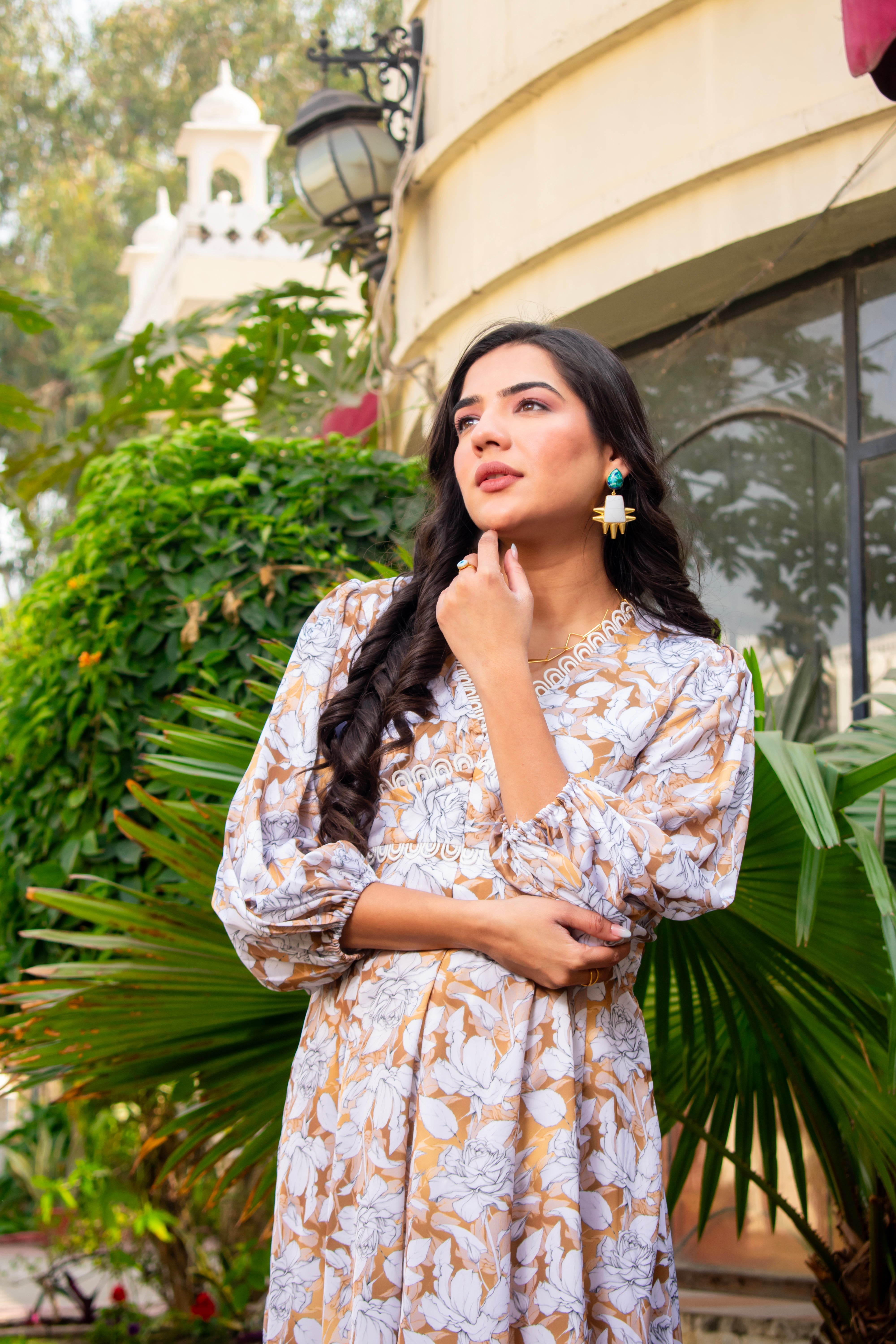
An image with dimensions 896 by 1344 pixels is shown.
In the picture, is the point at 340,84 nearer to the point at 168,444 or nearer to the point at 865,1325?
the point at 168,444

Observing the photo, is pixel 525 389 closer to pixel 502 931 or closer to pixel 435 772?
pixel 435 772

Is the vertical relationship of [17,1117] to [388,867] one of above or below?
below

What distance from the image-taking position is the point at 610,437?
1828mm

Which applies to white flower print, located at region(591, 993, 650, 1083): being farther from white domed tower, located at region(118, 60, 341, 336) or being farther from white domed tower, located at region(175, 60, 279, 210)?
white domed tower, located at region(175, 60, 279, 210)

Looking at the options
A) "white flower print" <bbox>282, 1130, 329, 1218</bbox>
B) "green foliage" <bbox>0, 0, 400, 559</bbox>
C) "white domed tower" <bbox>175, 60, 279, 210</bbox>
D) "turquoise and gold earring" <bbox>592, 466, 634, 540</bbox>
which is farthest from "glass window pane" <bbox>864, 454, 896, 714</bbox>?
"green foliage" <bbox>0, 0, 400, 559</bbox>

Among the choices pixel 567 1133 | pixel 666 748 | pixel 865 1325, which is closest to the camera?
pixel 567 1133

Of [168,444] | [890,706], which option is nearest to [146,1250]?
[168,444]

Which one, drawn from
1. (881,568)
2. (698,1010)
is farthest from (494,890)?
(881,568)

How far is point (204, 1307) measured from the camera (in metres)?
4.33

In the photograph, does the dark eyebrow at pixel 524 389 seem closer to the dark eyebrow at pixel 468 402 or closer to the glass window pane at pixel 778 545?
the dark eyebrow at pixel 468 402

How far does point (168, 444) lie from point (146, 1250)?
11.4 ft

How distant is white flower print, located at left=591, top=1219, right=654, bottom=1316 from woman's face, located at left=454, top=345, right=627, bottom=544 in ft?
2.92

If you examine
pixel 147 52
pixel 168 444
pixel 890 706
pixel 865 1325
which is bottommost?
pixel 865 1325

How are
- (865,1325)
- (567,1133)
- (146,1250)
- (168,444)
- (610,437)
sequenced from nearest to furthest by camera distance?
(567,1133)
(610,437)
(865,1325)
(168,444)
(146,1250)
